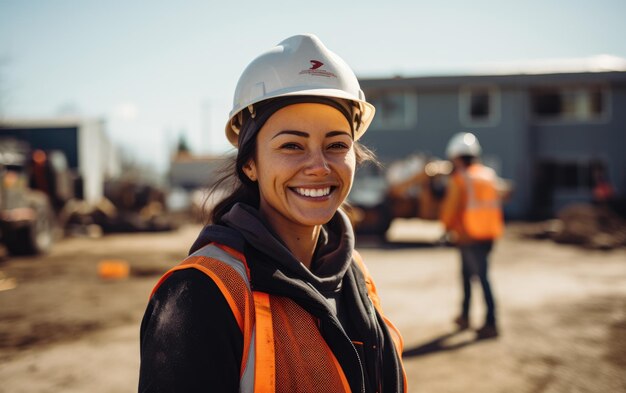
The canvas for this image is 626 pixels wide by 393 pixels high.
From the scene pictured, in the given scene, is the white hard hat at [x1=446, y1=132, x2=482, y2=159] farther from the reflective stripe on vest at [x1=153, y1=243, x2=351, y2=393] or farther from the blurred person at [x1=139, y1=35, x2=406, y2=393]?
the reflective stripe on vest at [x1=153, y1=243, x2=351, y2=393]

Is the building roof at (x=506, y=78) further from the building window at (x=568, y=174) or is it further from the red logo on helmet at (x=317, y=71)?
the red logo on helmet at (x=317, y=71)

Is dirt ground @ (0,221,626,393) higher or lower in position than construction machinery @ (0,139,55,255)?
lower

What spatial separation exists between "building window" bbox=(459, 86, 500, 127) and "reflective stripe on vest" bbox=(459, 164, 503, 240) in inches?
699

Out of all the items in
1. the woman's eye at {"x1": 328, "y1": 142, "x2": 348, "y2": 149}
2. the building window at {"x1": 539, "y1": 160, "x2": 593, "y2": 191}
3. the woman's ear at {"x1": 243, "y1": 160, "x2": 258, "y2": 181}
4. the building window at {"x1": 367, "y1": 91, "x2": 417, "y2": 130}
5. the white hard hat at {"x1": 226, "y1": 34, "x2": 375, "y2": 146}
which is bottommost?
the building window at {"x1": 539, "y1": 160, "x2": 593, "y2": 191}

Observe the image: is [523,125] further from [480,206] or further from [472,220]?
[472,220]

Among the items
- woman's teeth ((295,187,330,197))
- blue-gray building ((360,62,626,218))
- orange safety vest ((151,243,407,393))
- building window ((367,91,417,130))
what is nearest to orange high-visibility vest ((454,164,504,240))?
woman's teeth ((295,187,330,197))

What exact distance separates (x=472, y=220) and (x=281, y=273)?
188 inches

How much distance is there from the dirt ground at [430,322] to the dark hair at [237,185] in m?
3.09

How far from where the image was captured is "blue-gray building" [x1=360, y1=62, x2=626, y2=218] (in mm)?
22672

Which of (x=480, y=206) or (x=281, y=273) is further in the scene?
(x=480, y=206)

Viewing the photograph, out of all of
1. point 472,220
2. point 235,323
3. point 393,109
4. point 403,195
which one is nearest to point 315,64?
point 235,323

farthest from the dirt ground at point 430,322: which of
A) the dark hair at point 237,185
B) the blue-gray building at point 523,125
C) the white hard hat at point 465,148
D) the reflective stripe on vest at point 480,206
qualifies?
the blue-gray building at point 523,125

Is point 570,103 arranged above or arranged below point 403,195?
above

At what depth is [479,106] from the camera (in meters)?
23.1
